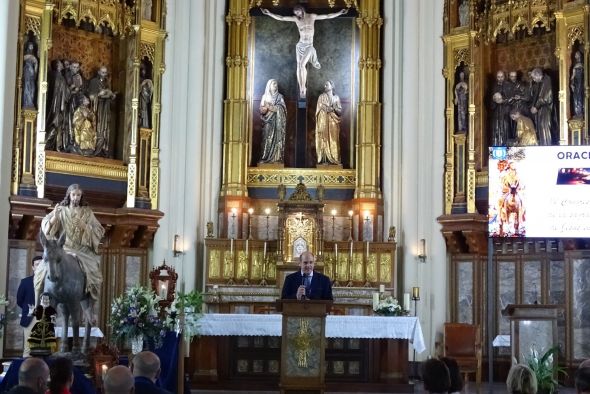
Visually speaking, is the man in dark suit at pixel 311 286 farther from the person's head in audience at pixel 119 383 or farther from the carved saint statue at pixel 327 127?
the carved saint statue at pixel 327 127

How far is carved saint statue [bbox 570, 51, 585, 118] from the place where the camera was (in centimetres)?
1820

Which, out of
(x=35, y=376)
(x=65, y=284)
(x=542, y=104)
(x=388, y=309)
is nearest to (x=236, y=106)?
(x=388, y=309)

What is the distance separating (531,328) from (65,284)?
6.61 metres

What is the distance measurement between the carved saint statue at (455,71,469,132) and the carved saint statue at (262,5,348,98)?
2.78 meters

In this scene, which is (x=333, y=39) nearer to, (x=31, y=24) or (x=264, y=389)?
(x=31, y=24)

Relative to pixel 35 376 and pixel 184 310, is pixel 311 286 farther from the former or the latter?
pixel 35 376

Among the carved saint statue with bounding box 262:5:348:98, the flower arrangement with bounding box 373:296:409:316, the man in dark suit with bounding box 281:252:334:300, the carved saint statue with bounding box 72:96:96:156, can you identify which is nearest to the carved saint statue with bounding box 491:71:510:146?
the carved saint statue with bounding box 262:5:348:98

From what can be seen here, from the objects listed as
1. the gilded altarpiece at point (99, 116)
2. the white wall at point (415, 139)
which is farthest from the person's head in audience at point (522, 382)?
the white wall at point (415, 139)

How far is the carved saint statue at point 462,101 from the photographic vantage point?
19.8 meters

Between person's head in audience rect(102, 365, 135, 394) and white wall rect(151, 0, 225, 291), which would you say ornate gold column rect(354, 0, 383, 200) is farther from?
person's head in audience rect(102, 365, 135, 394)

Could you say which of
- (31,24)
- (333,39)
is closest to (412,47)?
(333,39)

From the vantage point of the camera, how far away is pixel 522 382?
6.62 m

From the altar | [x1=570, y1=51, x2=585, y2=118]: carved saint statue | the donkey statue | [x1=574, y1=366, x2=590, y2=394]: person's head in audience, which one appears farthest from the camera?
[x1=570, y1=51, x2=585, y2=118]: carved saint statue

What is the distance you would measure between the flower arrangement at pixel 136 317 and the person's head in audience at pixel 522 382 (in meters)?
6.77
